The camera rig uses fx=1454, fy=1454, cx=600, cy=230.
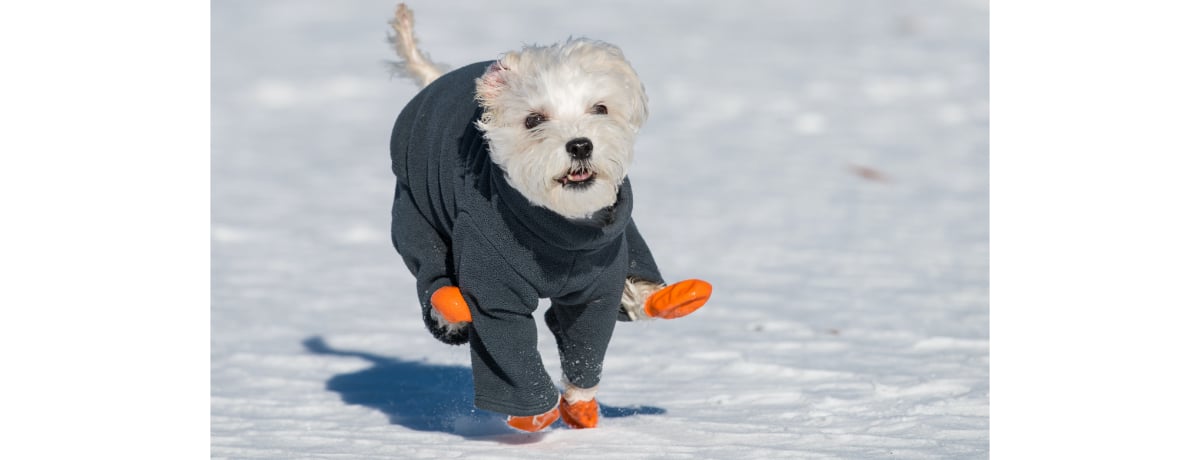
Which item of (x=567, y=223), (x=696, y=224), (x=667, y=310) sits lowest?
(x=696, y=224)

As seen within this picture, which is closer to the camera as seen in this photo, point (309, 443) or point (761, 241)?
point (309, 443)

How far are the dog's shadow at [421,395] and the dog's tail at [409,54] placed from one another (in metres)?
1.15

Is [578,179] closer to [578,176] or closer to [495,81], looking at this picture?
[578,176]

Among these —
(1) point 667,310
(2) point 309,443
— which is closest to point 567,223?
(1) point 667,310

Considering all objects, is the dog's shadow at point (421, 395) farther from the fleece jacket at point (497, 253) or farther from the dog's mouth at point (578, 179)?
the dog's mouth at point (578, 179)

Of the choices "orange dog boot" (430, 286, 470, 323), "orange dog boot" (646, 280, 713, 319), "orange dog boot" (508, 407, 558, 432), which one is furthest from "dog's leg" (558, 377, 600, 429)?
"orange dog boot" (430, 286, 470, 323)

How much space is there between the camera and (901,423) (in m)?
4.68

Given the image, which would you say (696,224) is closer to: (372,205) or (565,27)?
(372,205)

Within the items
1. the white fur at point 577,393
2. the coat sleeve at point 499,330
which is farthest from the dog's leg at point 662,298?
the coat sleeve at point 499,330

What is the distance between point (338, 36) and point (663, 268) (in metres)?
6.48

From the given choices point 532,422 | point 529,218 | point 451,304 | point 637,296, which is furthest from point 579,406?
point 529,218

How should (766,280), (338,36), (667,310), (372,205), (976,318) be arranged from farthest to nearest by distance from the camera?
1. (338,36)
2. (372,205)
3. (766,280)
4. (976,318)
5. (667,310)

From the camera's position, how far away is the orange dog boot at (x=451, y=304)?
4145 millimetres

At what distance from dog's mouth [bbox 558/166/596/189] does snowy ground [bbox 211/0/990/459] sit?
0.90m
